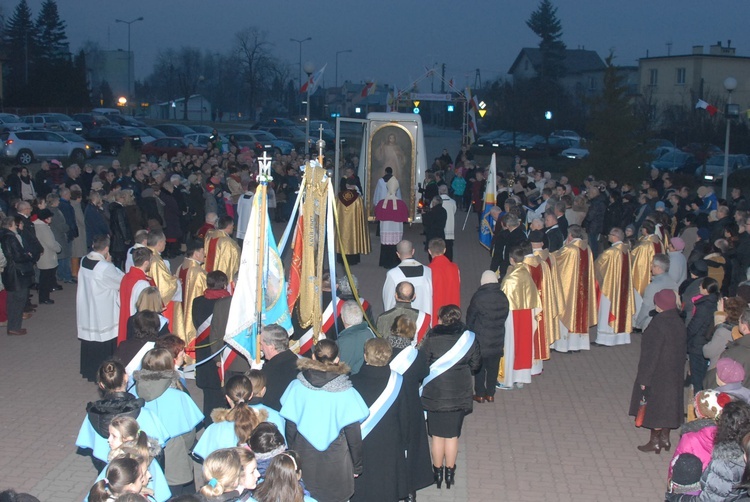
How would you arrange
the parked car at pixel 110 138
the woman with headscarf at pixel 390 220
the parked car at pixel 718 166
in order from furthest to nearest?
the parked car at pixel 110 138 < the parked car at pixel 718 166 < the woman with headscarf at pixel 390 220

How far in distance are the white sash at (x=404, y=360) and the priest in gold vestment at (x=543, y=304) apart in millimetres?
3922

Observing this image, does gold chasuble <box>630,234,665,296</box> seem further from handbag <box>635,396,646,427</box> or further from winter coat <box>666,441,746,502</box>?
winter coat <box>666,441,746,502</box>

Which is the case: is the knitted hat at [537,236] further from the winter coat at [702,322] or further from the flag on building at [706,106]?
the flag on building at [706,106]

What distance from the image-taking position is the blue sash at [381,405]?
638cm

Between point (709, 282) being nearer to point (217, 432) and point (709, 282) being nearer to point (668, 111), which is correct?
point (217, 432)

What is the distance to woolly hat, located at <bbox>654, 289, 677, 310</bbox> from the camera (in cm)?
821

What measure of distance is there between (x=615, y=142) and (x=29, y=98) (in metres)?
45.9

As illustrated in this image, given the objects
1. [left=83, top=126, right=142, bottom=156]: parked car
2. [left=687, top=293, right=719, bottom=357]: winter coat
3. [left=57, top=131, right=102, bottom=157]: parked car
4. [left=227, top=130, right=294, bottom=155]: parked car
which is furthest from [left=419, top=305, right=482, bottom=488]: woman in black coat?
[left=227, top=130, right=294, bottom=155]: parked car

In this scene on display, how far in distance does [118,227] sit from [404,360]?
9.78 meters

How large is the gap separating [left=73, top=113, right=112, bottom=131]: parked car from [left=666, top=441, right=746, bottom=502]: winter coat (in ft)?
150

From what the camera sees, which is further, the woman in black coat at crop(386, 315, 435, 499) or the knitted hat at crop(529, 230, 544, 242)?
the knitted hat at crop(529, 230, 544, 242)

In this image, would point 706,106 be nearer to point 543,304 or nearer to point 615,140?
point 615,140

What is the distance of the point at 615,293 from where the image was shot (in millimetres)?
12203

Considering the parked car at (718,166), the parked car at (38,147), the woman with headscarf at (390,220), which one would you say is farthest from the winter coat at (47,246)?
the parked car at (718,166)
